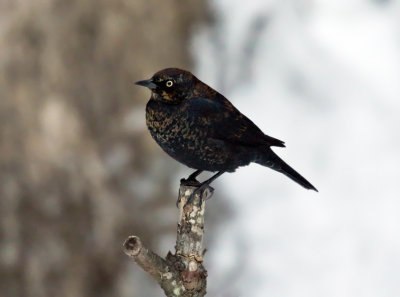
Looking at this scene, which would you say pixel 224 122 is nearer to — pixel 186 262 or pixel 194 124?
pixel 194 124

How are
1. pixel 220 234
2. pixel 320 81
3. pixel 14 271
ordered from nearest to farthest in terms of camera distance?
pixel 14 271
pixel 220 234
pixel 320 81

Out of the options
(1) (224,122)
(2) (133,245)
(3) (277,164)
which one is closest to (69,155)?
(3) (277,164)

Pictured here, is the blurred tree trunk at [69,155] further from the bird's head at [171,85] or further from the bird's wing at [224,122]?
the bird's head at [171,85]

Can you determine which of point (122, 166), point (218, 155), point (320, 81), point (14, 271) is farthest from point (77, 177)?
point (218, 155)

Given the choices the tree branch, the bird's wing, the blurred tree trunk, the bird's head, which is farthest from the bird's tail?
the blurred tree trunk

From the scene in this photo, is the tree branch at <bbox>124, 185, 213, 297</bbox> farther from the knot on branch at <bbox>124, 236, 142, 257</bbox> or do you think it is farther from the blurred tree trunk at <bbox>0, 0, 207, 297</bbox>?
the blurred tree trunk at <bbox>0, 0, 207, 297</bbox>

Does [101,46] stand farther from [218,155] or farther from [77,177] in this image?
[218,155]

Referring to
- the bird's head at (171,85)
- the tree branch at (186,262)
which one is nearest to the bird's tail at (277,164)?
the tree branch at (186,262)
